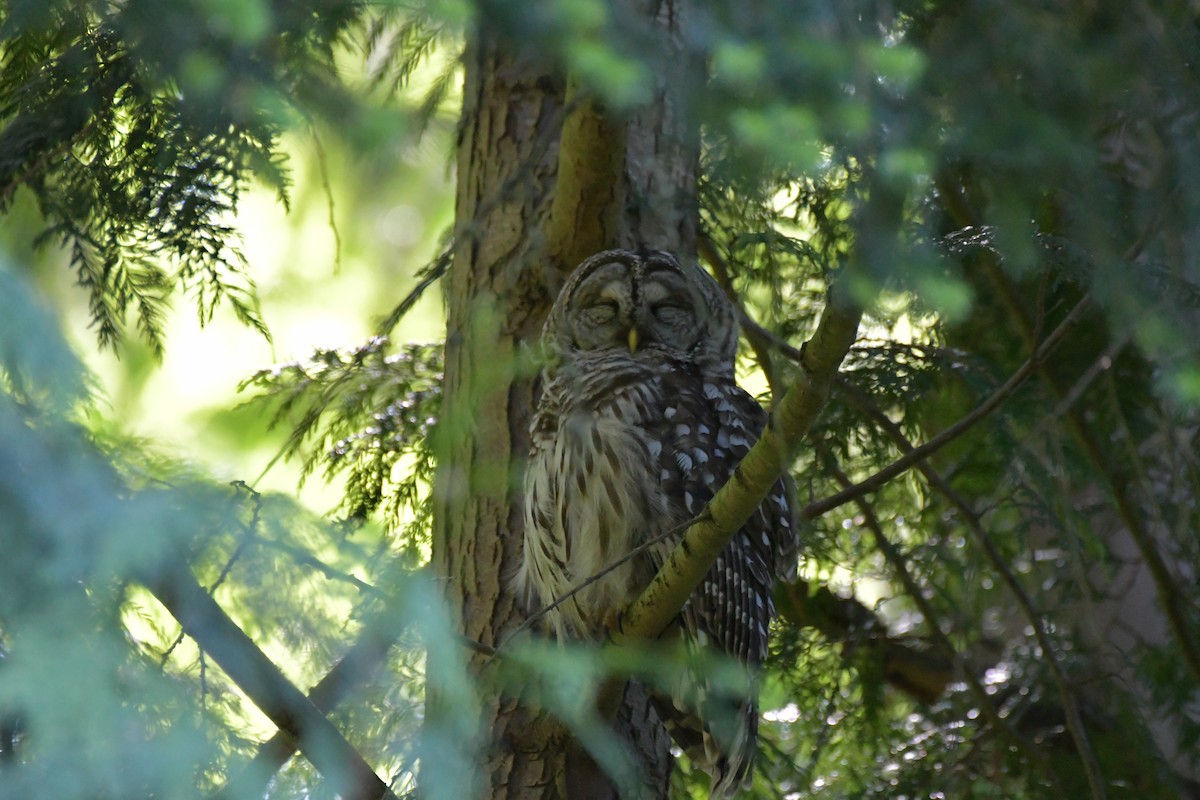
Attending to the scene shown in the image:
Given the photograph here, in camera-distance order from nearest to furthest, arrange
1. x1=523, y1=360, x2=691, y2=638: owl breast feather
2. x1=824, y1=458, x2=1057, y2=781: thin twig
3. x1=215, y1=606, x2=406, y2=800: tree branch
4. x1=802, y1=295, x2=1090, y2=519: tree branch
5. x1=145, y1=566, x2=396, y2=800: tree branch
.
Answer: x1=215, y1=606, x2=406, y2=800: tree branch → x1=145, y1=566, x2=396, y2=800: tree branch → x1=802, y1=295, x2=1090, y2=519: tree branch → x1=523, y1=360, x2=691, y2=638: owl breast feather → x1=824, y1=458, x2=1057, y2=781: thin twig

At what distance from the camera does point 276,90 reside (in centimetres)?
154

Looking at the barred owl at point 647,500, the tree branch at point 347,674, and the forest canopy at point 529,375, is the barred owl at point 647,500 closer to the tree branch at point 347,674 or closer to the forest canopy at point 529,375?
the forest canopy at point 529,375

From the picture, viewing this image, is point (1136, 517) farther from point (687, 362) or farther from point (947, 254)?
point (947, 254)

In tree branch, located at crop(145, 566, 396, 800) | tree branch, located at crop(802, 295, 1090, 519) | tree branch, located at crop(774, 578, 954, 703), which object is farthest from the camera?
tree branch, located at crop(774, 578, 954, 703)

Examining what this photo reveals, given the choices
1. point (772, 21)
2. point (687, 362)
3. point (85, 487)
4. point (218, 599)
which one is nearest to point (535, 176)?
point (687, 362)

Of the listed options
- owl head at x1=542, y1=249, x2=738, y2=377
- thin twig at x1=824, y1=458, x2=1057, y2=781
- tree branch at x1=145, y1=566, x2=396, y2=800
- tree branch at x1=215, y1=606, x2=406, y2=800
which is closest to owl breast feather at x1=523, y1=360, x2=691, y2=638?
owl head at x1=542, y1=249, x2=738, y2=377

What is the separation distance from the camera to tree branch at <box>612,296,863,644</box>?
1.77 meters

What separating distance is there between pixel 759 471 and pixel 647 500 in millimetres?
1114

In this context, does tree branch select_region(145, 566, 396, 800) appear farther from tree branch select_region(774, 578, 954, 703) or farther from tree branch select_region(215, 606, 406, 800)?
tree branch select_region(774, 578, 954, 703)

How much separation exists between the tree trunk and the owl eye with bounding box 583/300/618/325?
0.15 m

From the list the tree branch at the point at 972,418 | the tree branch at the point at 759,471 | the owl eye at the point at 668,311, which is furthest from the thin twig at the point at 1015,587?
the tree branch at the point at 759,471

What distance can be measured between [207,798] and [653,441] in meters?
1.97

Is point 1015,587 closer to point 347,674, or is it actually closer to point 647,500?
point 647,500

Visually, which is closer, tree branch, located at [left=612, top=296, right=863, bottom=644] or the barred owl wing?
tree branch, located at [left=612, top=296, right=863, bottom=644]
